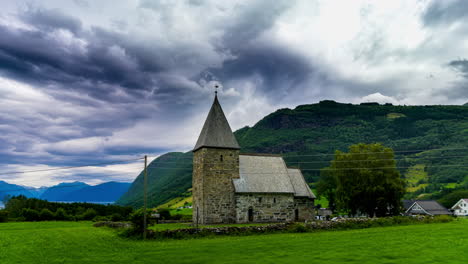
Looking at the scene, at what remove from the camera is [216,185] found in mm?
41031

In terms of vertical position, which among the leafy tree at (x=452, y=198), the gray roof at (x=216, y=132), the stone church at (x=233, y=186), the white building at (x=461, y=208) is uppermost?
the gray roof at (x=216, y=132)

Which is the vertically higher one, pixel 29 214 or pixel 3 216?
pixel 29 214

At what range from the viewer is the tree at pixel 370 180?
4588 cm

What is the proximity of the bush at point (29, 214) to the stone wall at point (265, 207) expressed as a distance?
28152 millimetres

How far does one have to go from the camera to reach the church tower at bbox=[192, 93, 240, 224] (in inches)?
1591

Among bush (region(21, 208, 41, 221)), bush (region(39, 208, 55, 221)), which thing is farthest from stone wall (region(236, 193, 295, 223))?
bush (region(21, 208, 41, 221))

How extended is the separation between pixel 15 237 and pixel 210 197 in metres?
20.5

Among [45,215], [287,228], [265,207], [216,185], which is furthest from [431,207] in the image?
[45,215]

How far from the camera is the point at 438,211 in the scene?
9200cm

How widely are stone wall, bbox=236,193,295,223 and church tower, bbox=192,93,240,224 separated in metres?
1.03

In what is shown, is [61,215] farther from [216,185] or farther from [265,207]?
[265,207]

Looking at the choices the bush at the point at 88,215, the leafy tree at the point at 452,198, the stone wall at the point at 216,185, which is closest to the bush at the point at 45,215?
the bush at the point at 88,215

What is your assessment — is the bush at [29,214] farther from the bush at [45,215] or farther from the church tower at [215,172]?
the church tower at [215,172]

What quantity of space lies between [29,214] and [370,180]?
1854 inches
